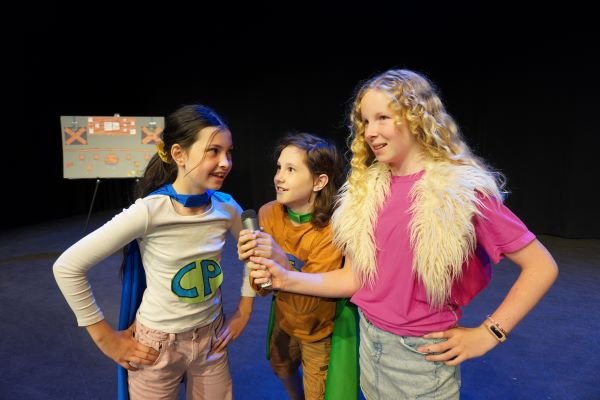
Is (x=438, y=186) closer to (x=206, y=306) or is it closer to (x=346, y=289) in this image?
(x=346, y=289)

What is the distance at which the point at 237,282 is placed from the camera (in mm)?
3578

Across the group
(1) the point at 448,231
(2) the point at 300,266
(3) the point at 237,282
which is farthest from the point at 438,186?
(3) the point at 237,282

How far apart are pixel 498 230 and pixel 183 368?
96cm

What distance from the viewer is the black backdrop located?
463 cm

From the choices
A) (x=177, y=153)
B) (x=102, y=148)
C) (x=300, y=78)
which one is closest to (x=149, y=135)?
(x=102, y=148)

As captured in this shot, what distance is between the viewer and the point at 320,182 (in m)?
1.41

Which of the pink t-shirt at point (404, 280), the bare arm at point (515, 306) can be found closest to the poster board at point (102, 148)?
the pink t-shirt at point (404, 280)

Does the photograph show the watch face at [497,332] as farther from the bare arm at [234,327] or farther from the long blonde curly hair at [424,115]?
the bare arm at [234,327]

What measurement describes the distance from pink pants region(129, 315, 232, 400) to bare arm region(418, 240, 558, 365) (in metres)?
0.65

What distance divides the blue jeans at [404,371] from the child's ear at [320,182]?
50 cm

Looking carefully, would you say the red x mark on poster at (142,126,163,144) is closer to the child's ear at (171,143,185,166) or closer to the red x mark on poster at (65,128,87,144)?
the red x mark on poster at (65,128,87,144)

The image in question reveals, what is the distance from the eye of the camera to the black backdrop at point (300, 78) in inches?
182

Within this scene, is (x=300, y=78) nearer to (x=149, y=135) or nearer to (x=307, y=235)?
(x=149, y=135)

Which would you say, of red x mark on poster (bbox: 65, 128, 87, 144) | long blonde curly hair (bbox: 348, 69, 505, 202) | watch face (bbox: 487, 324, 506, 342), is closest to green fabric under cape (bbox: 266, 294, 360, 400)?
watch face (bbox: 487, 324, 506, 342)
